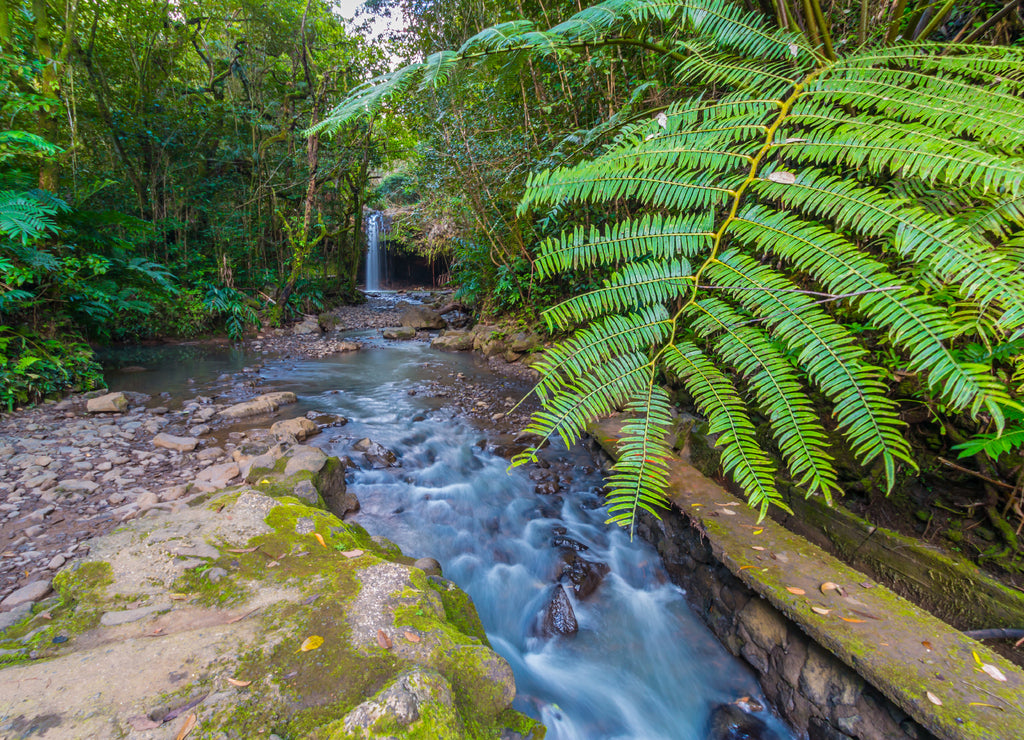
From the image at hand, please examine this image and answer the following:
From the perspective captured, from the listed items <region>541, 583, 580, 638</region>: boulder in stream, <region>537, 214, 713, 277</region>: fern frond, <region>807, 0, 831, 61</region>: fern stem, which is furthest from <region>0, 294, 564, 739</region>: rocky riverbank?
<region>807, 0, 831, 61</region>: fern stem

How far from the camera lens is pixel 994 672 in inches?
67.1

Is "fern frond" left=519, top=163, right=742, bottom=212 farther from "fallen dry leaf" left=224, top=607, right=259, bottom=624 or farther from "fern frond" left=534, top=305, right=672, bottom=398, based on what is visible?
"fallen dry leaf" left=224, top=607, right=259, bottom=624

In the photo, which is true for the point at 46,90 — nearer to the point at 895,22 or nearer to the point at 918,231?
the point at 895,22

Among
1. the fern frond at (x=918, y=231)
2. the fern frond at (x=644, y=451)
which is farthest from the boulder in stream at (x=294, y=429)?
the fern frond at (x=918, y=231)

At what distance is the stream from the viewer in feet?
8.29

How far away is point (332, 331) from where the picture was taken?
12688 mm

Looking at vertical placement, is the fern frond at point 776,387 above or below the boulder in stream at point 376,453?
above

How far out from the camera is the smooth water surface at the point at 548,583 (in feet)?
8.32

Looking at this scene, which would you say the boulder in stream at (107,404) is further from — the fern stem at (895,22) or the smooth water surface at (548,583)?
the fern stem at (895,22)

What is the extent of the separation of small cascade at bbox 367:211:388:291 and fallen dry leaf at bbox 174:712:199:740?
24507 millimetres

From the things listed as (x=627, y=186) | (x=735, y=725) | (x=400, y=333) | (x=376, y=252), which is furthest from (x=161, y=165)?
(x=376, y=252)

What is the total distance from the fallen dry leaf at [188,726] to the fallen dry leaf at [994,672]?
2.99m

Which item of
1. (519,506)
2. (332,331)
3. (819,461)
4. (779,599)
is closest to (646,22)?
(819,461)

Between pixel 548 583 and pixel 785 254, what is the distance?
10.4ft
